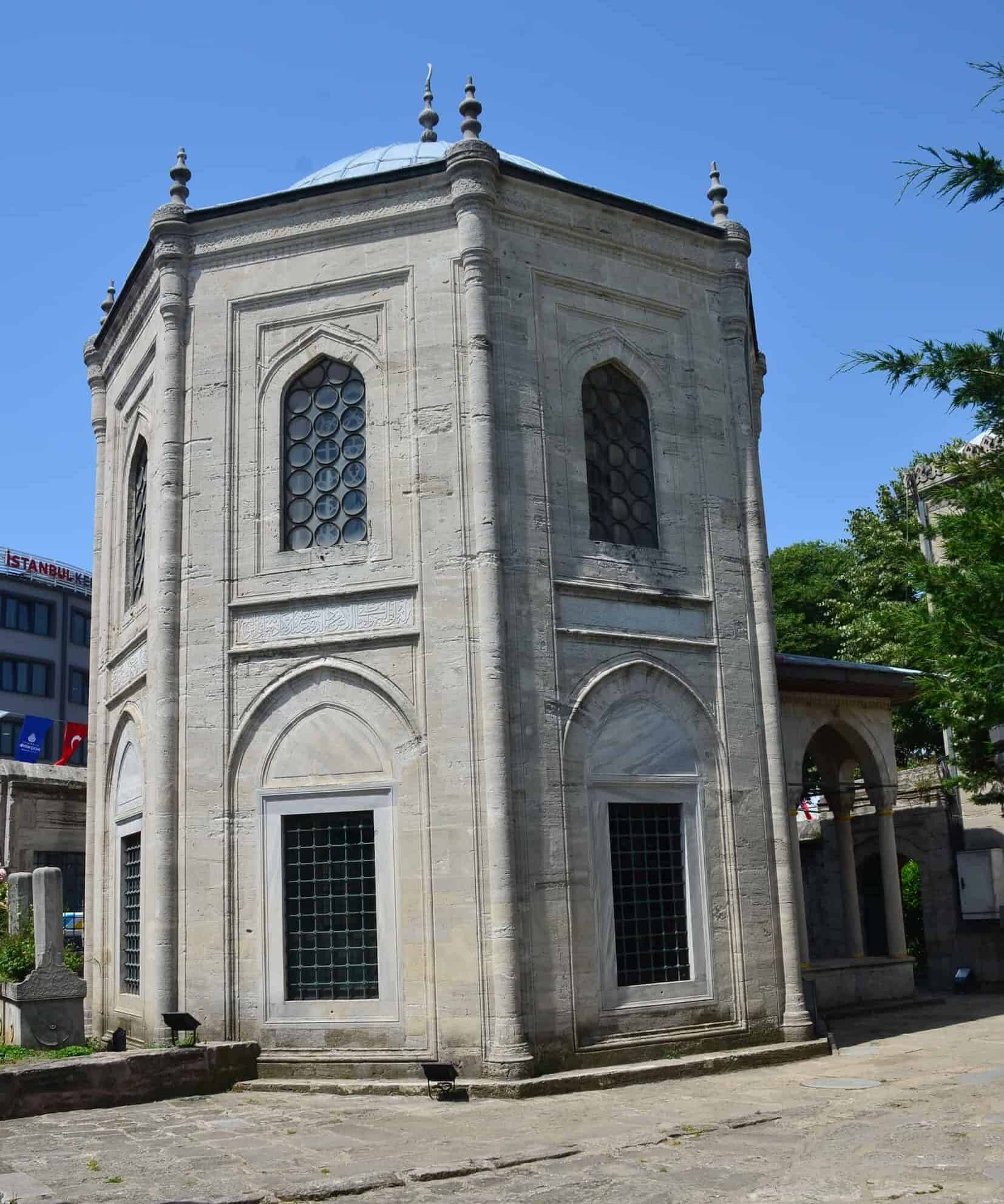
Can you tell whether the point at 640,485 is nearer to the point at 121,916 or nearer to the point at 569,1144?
the point at 569,1144

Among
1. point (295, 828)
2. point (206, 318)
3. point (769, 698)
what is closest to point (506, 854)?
point (295, 828)

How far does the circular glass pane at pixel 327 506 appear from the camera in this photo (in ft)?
48.3

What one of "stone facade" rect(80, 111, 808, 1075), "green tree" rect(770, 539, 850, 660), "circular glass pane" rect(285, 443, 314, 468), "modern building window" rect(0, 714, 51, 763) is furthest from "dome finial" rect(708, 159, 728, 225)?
"modern building window" rect(0, 714, 51, 763)

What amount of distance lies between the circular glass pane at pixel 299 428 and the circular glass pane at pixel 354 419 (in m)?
0.45

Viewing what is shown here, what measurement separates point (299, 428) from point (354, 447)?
79cm

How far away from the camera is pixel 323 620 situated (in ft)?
46.5

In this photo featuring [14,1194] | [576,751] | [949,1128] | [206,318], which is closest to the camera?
[14,1194]

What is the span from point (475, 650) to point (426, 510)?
1.75 meters

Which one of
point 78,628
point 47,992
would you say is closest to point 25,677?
point 78,628

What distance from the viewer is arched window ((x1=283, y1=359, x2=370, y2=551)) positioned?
14688 millimetres

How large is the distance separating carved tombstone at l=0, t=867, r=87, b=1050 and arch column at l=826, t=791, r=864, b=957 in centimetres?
1210

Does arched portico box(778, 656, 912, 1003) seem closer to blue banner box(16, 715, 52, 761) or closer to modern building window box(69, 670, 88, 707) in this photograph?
blue banner box(16, 715, 52, 761)

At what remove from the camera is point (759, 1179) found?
842 cm

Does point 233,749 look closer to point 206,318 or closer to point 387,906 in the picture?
point 387,906
